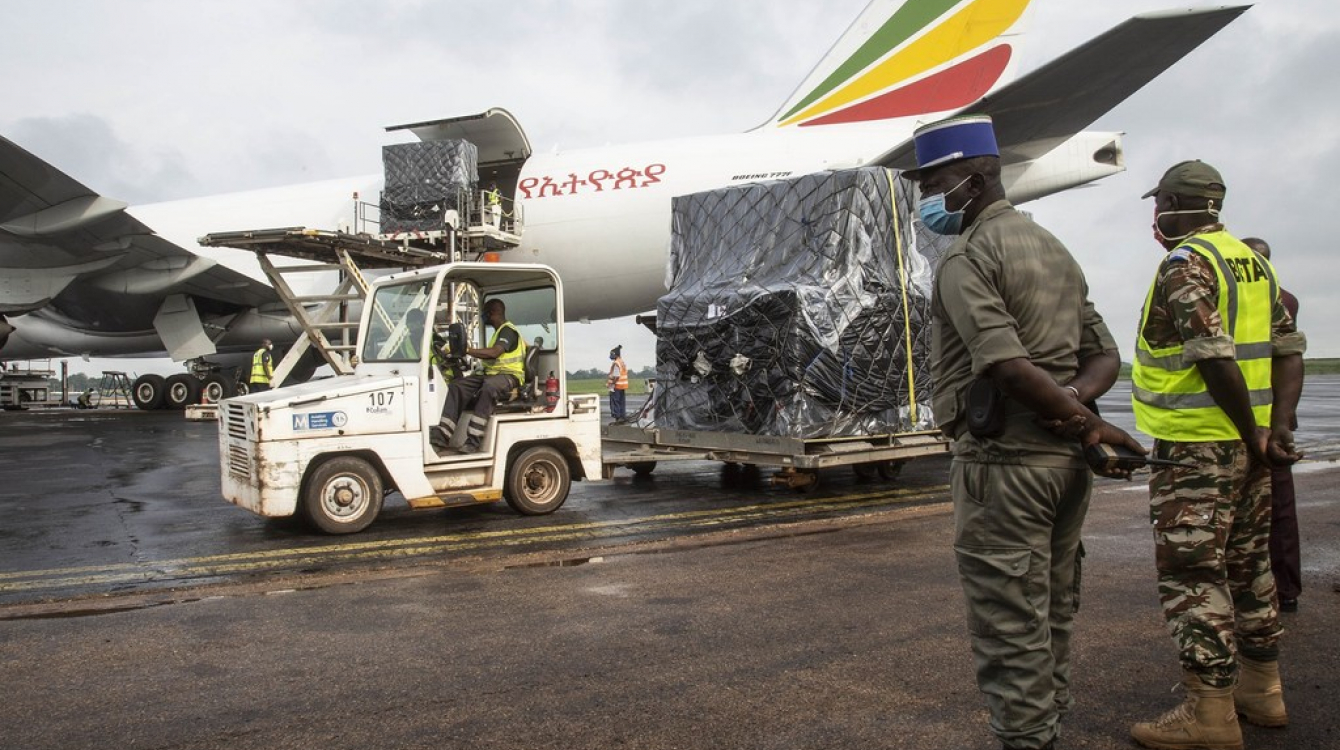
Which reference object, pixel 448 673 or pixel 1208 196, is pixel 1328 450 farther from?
pixel 448 673

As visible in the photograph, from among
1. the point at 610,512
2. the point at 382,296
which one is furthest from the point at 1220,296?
the point at 382,296

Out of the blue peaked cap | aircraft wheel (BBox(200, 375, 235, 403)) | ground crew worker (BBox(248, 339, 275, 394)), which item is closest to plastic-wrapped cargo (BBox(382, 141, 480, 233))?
ground crew worker (BBox(248, 339, 275, 394))

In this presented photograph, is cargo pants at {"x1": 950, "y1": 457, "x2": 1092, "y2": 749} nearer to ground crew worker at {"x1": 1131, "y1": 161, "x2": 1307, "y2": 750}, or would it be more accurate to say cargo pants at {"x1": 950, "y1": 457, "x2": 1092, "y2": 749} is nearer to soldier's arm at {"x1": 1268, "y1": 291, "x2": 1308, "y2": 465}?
ground crew worker at {"x1": 1131, "y1": 161, "x2": 1307, "y2": 750}

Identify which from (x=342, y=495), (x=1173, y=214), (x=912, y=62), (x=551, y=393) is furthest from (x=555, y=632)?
(x=912, y=62)

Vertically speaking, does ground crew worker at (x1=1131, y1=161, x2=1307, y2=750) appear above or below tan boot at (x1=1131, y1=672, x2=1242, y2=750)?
above

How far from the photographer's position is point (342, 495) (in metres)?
7.23

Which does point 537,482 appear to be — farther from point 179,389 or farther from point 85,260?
point 179,389

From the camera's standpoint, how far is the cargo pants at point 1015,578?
2.54 metres

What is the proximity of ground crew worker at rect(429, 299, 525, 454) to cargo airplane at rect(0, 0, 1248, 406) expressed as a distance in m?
9.26

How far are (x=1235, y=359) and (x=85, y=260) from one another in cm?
2076

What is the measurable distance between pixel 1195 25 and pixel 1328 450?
A: 18.8ft

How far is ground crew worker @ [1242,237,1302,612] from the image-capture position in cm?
465

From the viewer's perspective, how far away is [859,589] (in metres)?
5.23

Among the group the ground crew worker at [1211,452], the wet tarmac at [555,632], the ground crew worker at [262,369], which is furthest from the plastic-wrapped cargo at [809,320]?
the ground crew worker at [262,369]
